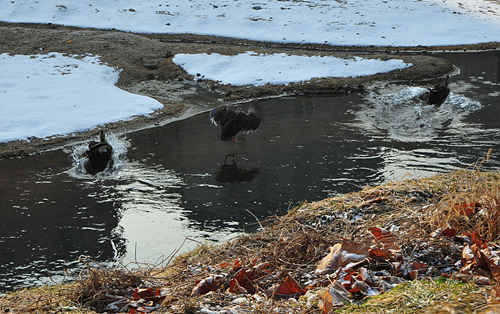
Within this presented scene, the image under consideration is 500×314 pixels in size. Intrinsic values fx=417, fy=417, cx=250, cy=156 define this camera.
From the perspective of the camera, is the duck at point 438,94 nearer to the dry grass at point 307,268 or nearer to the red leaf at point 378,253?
the dry grass at point 307,268

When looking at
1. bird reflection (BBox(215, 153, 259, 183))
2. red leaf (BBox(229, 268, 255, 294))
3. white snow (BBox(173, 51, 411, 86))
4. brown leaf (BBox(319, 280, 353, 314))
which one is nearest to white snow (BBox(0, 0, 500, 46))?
white snow (BBox(173, 51, 411, 86))

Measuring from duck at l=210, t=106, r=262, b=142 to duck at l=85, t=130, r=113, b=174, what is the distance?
7.12ft

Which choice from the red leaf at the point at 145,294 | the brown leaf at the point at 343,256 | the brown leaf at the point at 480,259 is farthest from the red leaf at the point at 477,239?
the red leaf at the point at 145,294

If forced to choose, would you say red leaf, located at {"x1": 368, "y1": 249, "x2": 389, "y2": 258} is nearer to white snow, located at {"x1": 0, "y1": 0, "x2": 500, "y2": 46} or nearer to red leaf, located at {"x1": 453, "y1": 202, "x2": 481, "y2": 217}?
red leaf, located at {"x1": 453, "y1": 202, "x2": 481, "y2": 217}

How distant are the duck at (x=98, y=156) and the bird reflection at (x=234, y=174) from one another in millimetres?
2121

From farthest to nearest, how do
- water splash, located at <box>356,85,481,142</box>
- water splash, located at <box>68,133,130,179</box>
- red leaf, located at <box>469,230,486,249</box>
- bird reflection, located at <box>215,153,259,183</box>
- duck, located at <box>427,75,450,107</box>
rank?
duck, located at <box>427,75,450,107</box>
water splash, located at <box>356,85,481,142</box>
water splash, located at <box>68,133,130,179</box>
bird reflection, located at <box>215,153,259,183</box>
red leaf, located at <box>469,230,486,249</box>

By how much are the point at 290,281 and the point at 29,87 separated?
11.6m

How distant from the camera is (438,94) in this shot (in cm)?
1041

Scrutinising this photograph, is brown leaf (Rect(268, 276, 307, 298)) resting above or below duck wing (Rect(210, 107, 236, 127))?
below

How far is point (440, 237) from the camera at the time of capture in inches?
124

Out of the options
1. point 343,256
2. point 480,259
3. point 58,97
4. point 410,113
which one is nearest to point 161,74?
point 58,97

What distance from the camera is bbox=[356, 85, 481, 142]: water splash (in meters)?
9.37

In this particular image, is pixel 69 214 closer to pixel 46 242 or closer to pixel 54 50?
pixel 46 242

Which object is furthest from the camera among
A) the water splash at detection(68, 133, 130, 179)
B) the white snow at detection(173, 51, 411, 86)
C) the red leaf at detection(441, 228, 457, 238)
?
the white snow at detection(173, 51, 411, 86)
